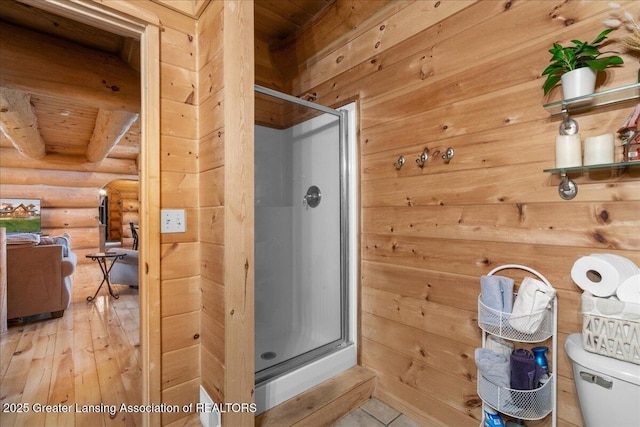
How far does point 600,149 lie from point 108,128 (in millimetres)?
4302

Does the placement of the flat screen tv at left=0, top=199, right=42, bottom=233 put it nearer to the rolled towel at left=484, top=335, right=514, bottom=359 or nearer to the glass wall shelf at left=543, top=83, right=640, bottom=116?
the rolled towel at left=484, top=335, right=514, bottom=359

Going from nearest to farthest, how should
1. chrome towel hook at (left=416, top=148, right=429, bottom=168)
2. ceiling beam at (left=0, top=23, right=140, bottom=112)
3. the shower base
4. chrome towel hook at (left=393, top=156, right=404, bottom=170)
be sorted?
chrome towel hook at (left=416, top=148, right=429, bottom=168) < chrome towel hook at (left=393, top=156, right=404, bottom=170) < the shower base < ceiling beam at (left=0, top=23, right=140, bottom=112)

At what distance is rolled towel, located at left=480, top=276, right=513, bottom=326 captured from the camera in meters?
1.19

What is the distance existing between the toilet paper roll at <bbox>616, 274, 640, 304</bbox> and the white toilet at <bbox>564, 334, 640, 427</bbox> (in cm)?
19

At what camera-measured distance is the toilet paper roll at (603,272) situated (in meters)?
0.93

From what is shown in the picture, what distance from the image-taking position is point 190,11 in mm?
1437

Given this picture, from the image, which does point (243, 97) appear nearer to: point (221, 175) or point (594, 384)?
point (221, 175)

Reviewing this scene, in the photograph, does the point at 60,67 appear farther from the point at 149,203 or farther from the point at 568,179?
the point at 568,179

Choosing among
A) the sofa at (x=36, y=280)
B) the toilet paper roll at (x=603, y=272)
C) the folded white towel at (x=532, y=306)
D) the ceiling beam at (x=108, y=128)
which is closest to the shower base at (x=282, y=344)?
the folded white towel at (x=532, y=306)

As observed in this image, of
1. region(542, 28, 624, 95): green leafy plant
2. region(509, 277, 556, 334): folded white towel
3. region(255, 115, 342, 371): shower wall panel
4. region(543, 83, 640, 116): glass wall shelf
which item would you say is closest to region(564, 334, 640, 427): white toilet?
region(509, 277, 556, 334): folded white towel

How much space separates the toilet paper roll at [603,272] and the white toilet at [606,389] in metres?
0.20

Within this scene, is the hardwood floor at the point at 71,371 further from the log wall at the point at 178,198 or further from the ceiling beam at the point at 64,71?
the ceiling beam at the point at 64,71

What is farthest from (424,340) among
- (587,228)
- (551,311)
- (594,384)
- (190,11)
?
(190,11)

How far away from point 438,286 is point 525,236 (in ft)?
1.50
